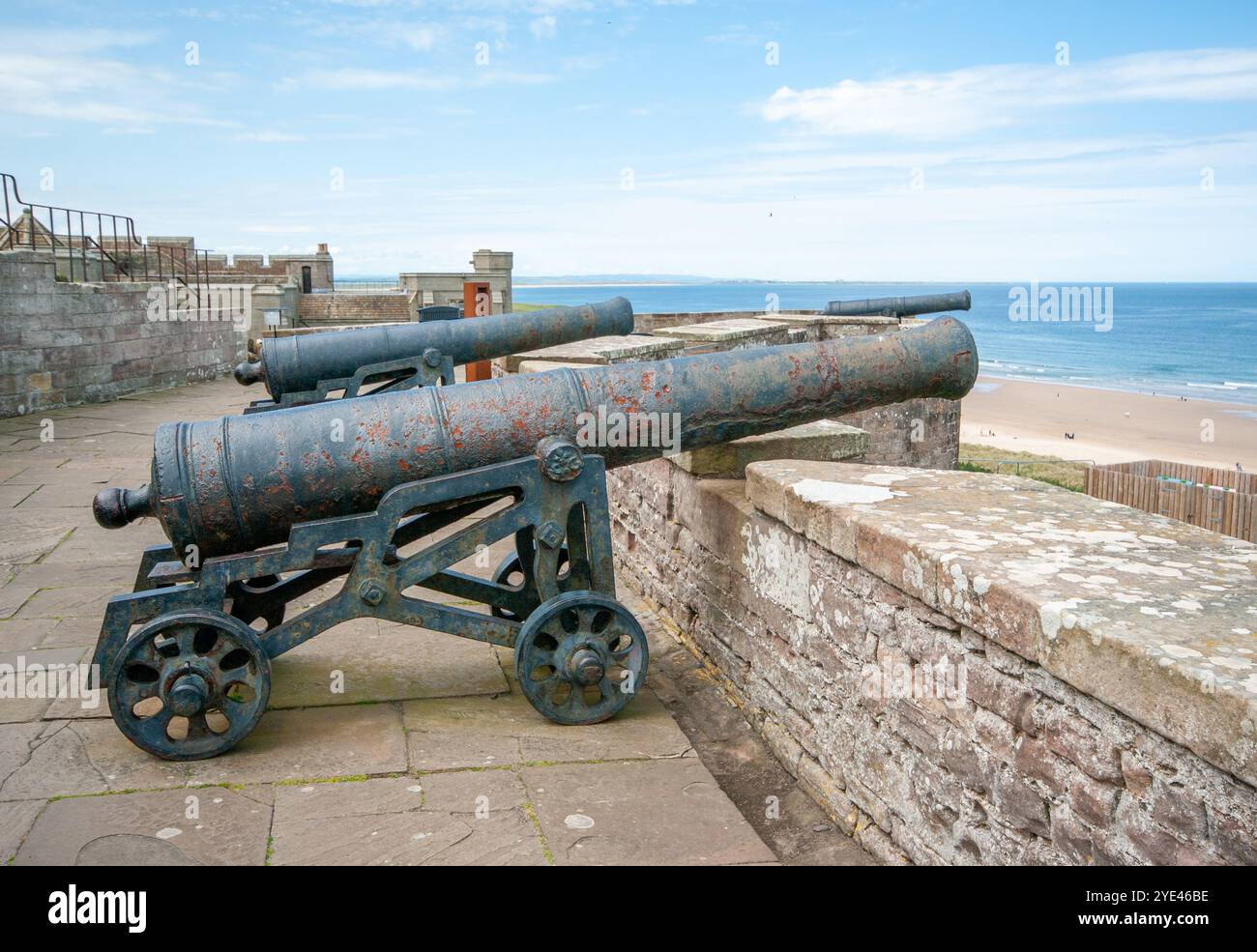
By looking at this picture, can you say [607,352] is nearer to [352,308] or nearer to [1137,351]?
[352,308]

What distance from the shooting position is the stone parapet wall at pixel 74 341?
37.5 feet

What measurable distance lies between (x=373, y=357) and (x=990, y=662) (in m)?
4.99

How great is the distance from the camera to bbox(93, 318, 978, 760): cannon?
3.50m

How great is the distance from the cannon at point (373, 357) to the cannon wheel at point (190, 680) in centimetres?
303

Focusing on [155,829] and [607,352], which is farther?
[607,352]

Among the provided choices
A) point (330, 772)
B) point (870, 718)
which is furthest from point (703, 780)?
point (330, 772)

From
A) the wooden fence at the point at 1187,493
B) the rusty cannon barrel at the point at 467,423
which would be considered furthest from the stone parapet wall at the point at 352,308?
the rusty cannon barrel at the point at 467,423

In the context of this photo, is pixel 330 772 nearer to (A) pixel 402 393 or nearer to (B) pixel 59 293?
(A) pixel 402 393

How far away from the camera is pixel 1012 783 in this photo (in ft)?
8.14

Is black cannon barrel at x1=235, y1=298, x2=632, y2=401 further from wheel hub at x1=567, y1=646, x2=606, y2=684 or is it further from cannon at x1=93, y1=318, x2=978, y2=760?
wheel hub at x1=567, y1=646, x2=606, y2=684

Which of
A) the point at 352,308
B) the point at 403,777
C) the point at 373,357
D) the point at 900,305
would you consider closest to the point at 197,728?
the point at 403,777

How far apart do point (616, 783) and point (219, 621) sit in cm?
137

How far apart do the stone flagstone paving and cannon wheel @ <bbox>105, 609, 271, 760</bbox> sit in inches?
3.6

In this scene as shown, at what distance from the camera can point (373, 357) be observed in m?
6.76
